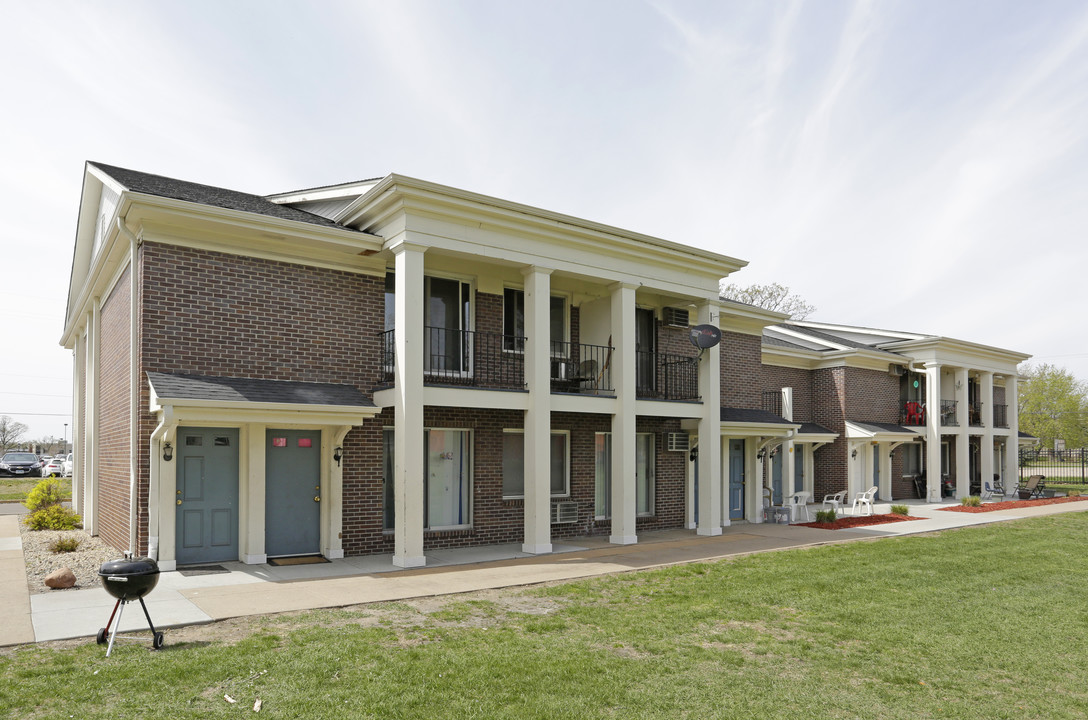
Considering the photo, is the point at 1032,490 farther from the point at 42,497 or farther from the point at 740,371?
the point at 42,497

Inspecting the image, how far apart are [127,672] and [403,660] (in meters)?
2.14

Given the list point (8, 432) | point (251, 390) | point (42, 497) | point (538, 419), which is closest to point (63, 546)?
point (251, 390)

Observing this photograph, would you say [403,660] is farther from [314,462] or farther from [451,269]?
[451,269]

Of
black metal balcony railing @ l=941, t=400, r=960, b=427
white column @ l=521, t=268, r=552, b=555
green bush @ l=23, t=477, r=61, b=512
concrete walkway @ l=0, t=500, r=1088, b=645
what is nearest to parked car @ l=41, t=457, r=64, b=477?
green bush @ l=23, t=477, r=61, b=512

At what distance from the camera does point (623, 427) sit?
46.4 ft

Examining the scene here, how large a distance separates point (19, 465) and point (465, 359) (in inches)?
1433

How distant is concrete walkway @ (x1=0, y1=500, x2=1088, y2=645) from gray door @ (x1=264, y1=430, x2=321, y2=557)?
70 centimetres

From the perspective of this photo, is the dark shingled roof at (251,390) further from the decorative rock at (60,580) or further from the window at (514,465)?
the window at (514,465)

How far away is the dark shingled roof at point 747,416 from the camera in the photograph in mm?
17531

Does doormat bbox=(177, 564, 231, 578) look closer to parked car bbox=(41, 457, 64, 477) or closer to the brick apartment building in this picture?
the brick apartment building

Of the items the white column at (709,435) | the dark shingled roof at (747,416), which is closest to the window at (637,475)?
the white column at (709,435)

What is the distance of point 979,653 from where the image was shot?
7.02m

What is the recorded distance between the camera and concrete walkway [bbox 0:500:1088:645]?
25.2ft

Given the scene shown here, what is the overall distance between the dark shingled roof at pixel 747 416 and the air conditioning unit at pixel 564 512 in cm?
444
